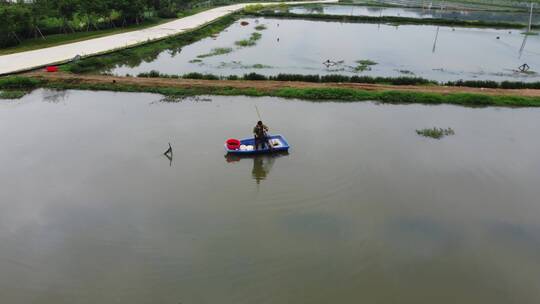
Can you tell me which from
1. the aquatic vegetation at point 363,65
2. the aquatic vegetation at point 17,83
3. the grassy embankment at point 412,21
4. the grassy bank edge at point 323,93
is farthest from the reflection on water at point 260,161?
the grassy embankment at point 412,21

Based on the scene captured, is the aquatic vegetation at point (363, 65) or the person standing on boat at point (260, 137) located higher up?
the person standing on boat at point (260, 137)

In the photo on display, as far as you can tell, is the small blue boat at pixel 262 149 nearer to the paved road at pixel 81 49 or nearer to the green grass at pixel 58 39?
the paved road at pixel 81 49

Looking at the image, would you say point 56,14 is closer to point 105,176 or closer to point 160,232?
point 105,176

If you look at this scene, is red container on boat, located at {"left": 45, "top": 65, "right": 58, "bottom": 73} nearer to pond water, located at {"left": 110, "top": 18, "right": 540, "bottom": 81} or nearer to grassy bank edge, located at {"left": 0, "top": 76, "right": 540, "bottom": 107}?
grassy bank edge, located at {"left": 0, "top": 76, "right": 540, "bottom": 107}

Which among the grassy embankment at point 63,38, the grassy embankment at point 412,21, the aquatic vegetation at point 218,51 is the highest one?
the grassy embankment at point 63,38

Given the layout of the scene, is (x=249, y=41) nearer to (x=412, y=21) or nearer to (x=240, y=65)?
A: (x=240, y=65)

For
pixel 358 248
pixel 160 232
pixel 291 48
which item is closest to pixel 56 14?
pixel 291 48

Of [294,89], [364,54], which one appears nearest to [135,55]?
[294,89]
